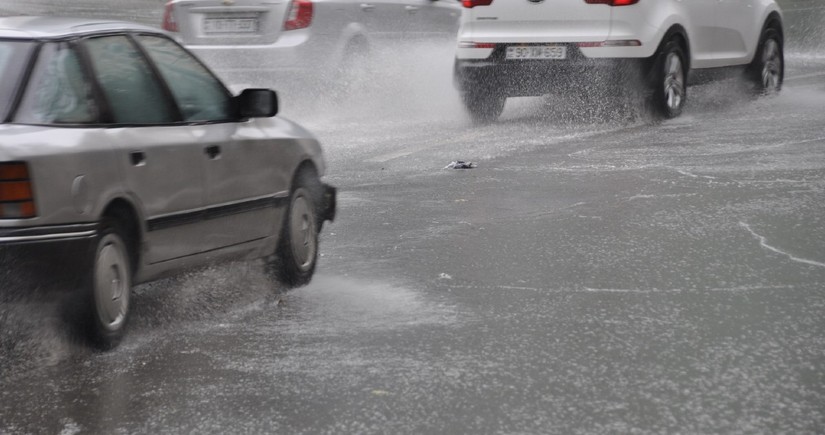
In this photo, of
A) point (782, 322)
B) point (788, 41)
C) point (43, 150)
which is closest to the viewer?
point (43, 150)

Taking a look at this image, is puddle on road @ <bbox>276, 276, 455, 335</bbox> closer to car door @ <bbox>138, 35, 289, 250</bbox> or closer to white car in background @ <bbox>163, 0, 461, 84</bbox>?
car door @ <bbox>138, 35, 289, 250</bbox>

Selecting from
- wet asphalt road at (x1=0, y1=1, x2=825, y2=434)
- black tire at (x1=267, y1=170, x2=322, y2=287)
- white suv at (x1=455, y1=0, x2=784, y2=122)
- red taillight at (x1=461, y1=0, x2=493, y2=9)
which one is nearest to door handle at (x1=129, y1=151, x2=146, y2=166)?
wet asphalt road at (x1=0, y1=1, x2=825, y2=434)

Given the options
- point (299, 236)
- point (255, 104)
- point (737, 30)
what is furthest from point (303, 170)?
point (737, 30)

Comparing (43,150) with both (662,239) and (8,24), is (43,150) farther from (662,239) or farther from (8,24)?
(662,239)

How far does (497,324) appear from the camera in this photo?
19.0 ft

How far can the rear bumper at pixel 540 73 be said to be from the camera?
1317cm

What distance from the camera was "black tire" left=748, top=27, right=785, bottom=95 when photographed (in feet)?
52.8

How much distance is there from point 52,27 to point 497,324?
2196 millimetres

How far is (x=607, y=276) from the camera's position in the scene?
6.71 meters

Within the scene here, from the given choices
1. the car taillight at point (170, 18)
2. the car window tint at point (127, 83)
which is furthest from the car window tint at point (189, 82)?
the car taillight at point (170, 18)

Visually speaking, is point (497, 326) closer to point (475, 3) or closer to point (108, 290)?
point (108, 290)

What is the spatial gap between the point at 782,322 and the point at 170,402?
2.44 m

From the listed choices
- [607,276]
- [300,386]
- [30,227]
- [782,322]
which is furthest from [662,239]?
[30,227]

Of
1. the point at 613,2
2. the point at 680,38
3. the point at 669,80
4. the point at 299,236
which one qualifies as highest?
the point at 613,2
